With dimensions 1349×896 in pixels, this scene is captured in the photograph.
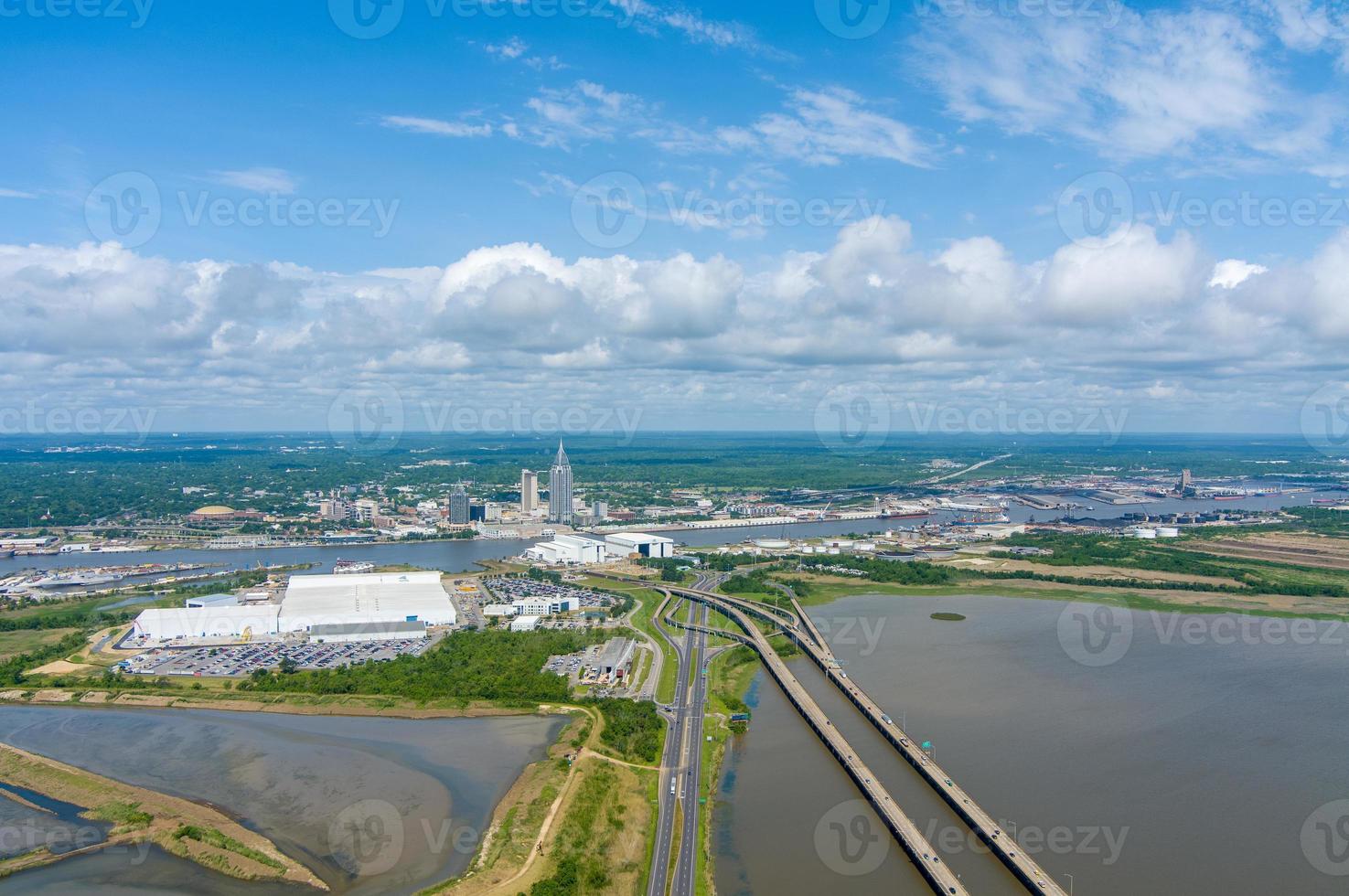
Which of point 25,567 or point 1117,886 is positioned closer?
point 1117,886

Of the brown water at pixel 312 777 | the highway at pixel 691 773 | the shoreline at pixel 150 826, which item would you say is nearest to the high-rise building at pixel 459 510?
the highway at pixel 691 773

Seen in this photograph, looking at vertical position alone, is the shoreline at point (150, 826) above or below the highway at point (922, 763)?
below

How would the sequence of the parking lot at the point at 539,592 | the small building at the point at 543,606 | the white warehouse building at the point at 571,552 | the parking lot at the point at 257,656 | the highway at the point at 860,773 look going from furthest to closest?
1. the white warehouse building at the point at 571,552
2. the parking lot at the point at 539,592
3. the small building at the point at 543,606
4. the parking lot at the point at 257,656
5. the highway at the point at 860,773

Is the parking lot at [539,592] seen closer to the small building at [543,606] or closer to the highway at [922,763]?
the small building at [543,606]

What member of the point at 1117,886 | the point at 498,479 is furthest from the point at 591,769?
the point at 498,479

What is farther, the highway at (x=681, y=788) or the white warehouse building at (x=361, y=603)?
the white warehouse building at (x=361, y=603)

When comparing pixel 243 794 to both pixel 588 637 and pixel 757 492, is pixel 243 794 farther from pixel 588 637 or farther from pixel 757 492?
pixel 757 492

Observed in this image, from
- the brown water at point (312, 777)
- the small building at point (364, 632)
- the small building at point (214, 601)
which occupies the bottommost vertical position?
the brown water at point (312, 777)

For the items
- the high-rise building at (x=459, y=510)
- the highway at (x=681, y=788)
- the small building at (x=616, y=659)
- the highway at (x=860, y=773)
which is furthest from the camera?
the high-rise building at (x=459, y=510)
